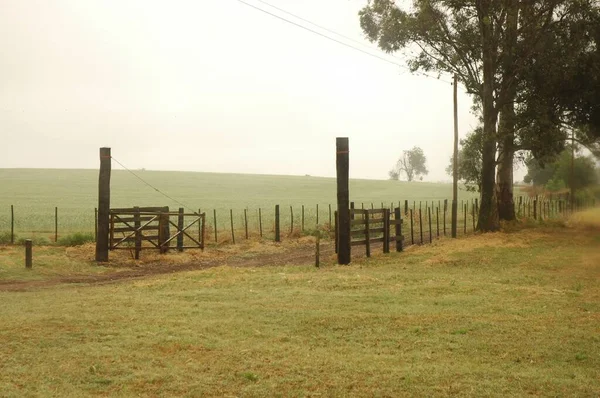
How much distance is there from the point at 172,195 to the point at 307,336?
59.3 meters

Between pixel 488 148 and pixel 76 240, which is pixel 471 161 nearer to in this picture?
pixel 488 148

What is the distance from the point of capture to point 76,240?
100 feet

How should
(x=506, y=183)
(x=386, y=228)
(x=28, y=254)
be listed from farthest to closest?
1. (x=506, y=183)
2. (x=386, y=228)
3. (x=28, y=254)

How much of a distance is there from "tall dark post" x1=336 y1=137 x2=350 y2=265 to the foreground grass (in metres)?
3.69

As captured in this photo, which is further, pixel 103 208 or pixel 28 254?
pixel 103 208

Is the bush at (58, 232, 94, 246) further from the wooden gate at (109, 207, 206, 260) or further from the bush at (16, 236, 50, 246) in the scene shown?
the wooden gate at (109, 207, 206, 260)

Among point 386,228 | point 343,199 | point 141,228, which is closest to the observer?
point 343,199

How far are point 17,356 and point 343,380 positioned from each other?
4791 mm

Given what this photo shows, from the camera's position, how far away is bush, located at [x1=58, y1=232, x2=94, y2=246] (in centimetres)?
3047

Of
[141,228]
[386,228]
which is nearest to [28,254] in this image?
[141,228]

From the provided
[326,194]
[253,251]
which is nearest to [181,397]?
[253,251]

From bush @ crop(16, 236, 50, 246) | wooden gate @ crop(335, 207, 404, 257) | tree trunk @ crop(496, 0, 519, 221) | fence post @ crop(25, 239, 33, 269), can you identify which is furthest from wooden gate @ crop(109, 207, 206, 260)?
tree trunk @ crop(496, 0, 519, 221)

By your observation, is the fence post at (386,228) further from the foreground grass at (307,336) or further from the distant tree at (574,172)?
the distant tree at (574,172)

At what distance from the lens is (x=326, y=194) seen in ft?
264
